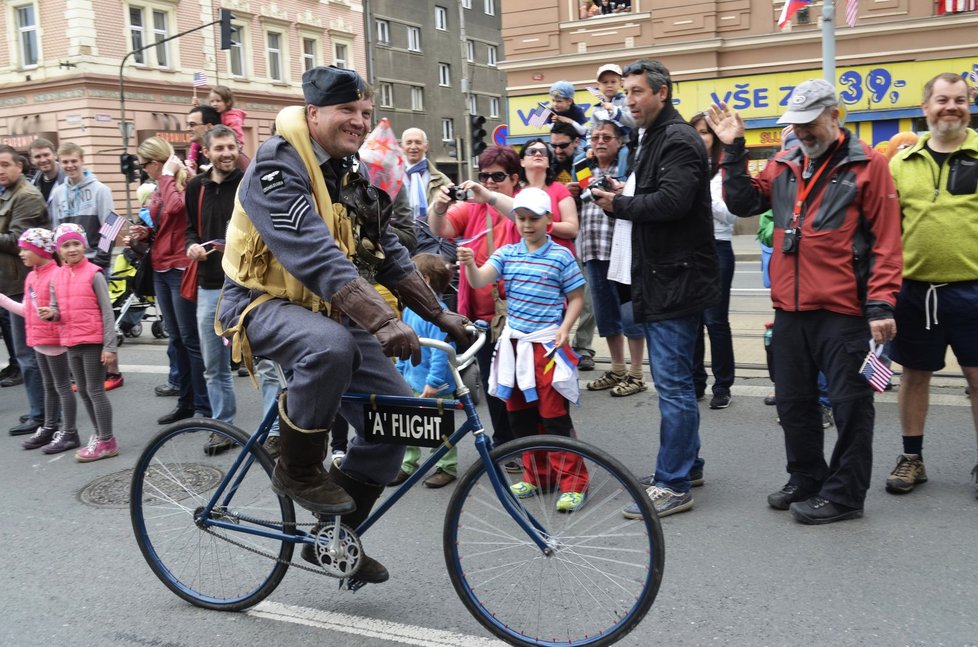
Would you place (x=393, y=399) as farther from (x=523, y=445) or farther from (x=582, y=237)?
(x=582, y=237)

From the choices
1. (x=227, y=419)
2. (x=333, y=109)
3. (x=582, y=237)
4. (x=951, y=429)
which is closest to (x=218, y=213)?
(x=227, y=419)

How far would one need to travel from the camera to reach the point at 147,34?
115ft

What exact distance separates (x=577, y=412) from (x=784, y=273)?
2.56 metres

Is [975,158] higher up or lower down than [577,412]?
higher up

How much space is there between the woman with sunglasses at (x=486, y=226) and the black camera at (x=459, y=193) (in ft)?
0.38

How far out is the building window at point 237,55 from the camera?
38.8 metres

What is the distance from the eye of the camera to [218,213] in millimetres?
6281

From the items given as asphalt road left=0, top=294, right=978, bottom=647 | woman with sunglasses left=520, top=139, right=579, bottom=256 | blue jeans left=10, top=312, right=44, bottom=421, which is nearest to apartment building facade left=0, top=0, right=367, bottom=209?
blue jeans left=10, top=312, right=44, bottom=421

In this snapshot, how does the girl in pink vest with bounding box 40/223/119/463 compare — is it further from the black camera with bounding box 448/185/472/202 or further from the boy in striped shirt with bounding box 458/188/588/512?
the boy in striped shirt with bounding box 458/188/588/512

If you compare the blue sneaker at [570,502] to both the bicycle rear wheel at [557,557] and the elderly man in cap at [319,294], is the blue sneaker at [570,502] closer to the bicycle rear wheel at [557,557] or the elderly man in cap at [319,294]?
the bicycle rear wheel at [557,557]

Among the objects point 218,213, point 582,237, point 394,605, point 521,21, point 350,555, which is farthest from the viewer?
point 521,21

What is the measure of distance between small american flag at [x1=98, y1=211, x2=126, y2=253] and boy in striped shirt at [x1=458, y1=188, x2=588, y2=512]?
13.6 feet

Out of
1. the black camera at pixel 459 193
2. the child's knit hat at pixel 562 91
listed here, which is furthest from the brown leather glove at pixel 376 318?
the child's knit hat at pixel 562 91

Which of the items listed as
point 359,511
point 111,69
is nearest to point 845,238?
point 359,511
